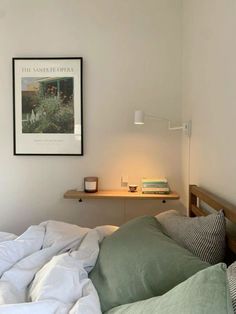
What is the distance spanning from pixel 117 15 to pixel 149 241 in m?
2.15

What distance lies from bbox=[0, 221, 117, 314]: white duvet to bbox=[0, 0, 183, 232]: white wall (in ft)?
3.32

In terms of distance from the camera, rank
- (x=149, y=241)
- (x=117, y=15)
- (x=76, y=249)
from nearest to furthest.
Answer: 1. (x=149, y=241)
2. (x=76, y=249)
3. (x=117, y=15)

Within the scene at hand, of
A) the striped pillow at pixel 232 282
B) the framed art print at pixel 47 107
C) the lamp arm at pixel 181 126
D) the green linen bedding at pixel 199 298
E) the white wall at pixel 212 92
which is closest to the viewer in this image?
the green linen bedding at pixel 199 298

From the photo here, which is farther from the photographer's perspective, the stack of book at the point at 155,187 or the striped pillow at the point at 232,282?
the stack of book at the point at 155,187

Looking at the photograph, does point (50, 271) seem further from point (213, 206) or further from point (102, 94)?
point (102, 94)

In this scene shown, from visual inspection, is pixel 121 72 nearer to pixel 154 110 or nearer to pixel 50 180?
pixel 154 110

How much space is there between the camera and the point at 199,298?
2.37 feet

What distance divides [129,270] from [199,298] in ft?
1.34

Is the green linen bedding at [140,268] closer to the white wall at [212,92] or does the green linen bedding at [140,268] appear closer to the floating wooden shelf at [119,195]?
the white wall at [212,92]

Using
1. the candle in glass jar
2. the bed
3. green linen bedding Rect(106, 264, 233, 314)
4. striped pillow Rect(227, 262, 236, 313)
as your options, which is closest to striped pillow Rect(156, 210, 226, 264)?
the bed

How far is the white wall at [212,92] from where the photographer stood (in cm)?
145

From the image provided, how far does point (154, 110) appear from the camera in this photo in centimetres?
275

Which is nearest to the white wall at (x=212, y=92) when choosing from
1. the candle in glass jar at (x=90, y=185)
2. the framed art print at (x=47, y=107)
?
the candle in glass jar at (x=90, y=185)

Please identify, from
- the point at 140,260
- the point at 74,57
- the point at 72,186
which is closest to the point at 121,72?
the point at 74,57
